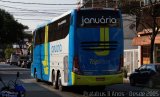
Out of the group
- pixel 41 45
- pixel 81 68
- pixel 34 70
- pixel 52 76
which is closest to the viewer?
pixel 81 68

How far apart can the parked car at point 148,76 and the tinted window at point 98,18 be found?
6.36 meters

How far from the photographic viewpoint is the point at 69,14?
20.7 m

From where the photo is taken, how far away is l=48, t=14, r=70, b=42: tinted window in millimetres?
21094

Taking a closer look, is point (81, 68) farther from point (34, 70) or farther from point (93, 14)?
point (34, 70)

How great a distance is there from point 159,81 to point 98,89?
14.7 ft

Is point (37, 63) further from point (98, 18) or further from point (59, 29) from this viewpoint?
point (98, 18)

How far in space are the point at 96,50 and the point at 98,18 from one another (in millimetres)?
1396

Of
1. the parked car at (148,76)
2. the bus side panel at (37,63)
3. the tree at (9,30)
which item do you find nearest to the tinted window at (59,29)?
the bus side panel at (37,63)

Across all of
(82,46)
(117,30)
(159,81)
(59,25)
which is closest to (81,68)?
A: (82,46)

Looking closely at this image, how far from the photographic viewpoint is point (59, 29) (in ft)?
74.6

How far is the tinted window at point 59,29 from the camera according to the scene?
21094 millimetres

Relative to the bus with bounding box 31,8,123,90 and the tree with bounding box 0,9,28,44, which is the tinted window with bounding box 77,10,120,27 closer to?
the bus with bounding box 31,8,123,90

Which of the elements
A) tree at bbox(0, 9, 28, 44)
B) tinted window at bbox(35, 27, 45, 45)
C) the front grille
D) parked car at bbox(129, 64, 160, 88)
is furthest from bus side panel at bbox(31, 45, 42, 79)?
tree at bbox(0, 9, 28, 44)

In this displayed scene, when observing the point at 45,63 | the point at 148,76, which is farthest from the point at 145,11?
the point at 45,63
